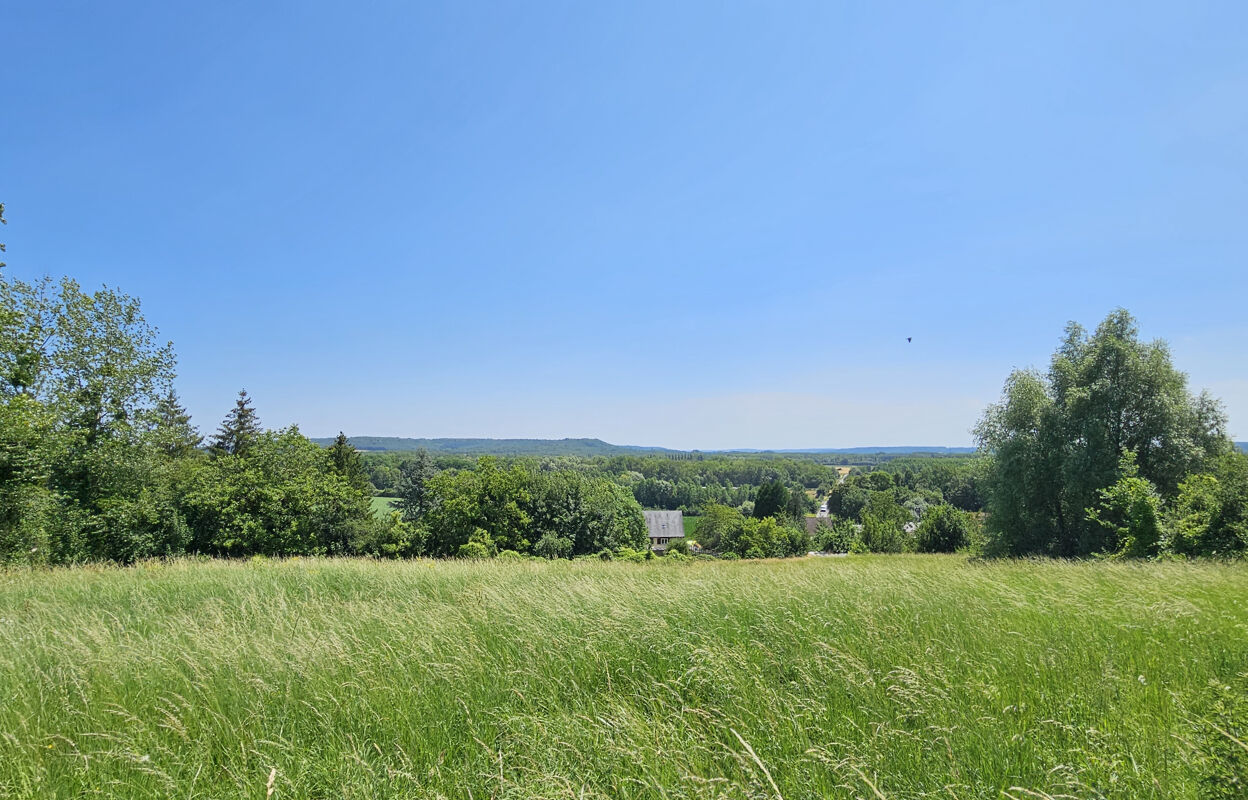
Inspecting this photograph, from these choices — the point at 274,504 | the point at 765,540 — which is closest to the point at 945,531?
the point at 765,540

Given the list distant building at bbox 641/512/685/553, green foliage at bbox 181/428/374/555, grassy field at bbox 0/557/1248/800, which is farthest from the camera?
distant building at bbox 641/512/685/553

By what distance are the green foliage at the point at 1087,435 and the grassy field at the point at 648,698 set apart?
2065cm

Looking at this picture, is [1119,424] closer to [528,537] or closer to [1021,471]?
[1021,471]

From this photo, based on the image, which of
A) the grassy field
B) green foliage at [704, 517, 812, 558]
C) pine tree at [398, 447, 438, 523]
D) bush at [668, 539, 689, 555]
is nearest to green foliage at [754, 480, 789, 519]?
green foliage at [704, 517, 812, 558]

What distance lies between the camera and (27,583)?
8.87m

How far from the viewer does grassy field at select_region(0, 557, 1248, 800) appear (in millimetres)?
2609

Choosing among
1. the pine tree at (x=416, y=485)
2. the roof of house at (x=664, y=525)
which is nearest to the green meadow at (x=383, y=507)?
the pine tree at (x=416, y=485)

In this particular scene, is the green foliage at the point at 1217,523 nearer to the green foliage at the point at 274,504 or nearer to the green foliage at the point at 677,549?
the green foliage at the point at 677,549

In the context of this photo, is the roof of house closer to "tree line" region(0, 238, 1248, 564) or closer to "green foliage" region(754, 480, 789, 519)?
"green foliage" region(754, 480, 789, 519)

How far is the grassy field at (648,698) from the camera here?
2.61m

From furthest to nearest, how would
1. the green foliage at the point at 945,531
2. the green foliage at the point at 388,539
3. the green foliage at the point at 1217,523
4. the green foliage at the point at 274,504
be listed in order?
the green foliage at the point at 945,531 → the green foliage at the point at 388,539 → the green foliage at the point at 274,504 → the green foliage at the point at 1217,523

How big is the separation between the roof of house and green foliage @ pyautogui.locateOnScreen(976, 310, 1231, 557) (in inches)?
2949

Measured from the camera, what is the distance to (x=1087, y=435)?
22.2 m

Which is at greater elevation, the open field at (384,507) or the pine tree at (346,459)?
the pine tree at (346,459)
